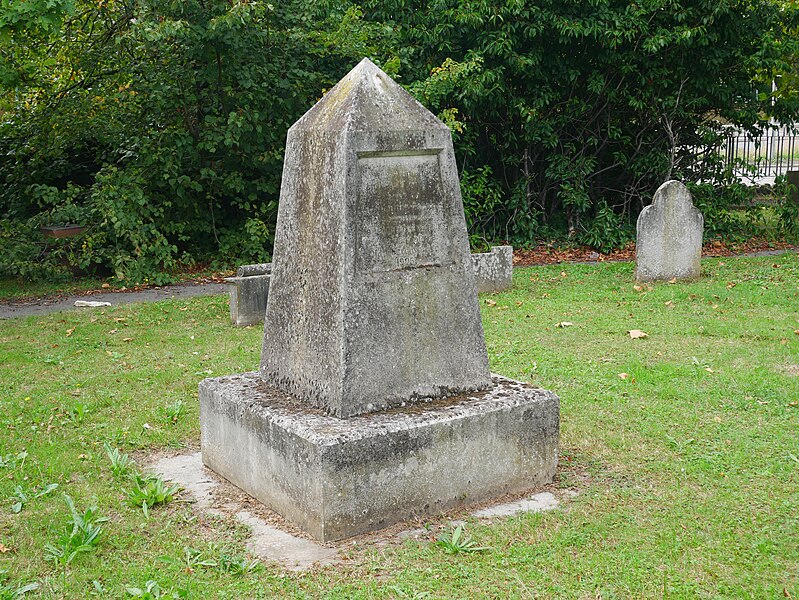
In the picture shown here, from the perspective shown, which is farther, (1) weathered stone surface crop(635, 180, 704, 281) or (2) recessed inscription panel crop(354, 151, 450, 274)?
(1) weathered stone surface crop(635, 180, 704, 281)

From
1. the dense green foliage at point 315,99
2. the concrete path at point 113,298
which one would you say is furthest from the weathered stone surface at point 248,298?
the dense green foliage at point 315,99

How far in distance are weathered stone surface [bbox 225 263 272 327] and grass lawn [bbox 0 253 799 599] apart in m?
0.28

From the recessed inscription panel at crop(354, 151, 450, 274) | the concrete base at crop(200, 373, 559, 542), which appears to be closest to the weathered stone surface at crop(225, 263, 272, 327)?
the concrete base at crop(200, 373, 559, 542)

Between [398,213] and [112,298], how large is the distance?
814 cm

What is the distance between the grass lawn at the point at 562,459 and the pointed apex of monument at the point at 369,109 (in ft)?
6.61

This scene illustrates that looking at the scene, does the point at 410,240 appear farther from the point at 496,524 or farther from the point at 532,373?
the point at 532,373

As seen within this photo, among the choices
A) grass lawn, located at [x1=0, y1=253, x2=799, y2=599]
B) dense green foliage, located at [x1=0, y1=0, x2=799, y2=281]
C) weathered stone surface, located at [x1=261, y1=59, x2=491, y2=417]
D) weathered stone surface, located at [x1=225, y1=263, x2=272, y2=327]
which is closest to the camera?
grass lawn, located at [x1=0, y1=253, x2=799, y2=599]

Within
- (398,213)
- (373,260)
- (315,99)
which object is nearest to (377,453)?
(373,260)

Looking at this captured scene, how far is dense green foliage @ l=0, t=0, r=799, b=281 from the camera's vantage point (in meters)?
13.3

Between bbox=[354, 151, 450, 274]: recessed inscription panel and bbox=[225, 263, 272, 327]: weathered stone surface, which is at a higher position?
bbox=[354, 151, 450, 274]: recessed inscription panel

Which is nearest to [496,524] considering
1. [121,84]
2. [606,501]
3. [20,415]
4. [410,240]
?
[606,501]

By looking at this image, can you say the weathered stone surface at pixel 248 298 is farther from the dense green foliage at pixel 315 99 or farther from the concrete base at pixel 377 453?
the concrete base at pixel 377 453

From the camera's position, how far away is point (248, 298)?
31.4 ft

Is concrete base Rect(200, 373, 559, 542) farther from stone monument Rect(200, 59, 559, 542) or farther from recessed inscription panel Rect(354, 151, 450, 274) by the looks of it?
recessed inscription panel Rect(354, 151, 450, 274)
